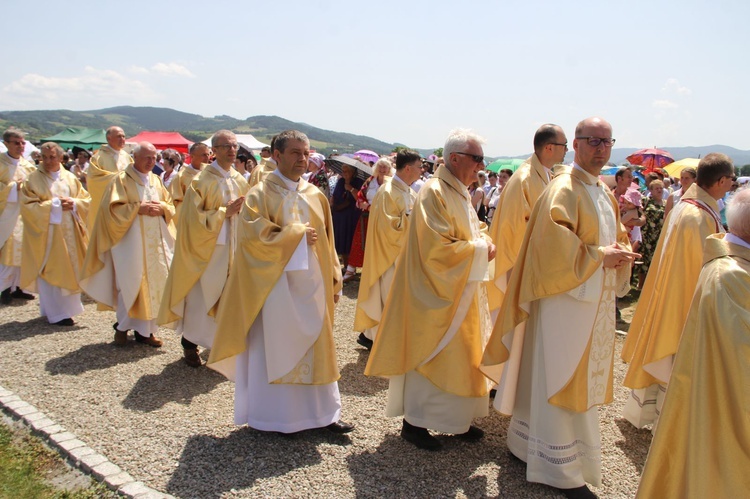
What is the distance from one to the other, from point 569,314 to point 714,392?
115cm

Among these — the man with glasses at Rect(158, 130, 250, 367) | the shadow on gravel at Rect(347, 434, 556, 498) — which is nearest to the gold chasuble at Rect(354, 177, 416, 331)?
the man with glasses at Rect(158, 130, 250, 367)

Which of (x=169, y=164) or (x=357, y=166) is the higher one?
(x=357, y=166)

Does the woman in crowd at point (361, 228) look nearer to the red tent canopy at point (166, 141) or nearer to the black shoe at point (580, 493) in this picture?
the black shoe at point (580, 493)

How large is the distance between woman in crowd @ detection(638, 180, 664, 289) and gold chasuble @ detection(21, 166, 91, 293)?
30.5 ft

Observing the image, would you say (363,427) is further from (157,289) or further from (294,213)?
(157,289)

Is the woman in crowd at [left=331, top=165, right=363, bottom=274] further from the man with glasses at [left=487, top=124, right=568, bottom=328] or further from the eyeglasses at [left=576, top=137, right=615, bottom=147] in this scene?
the eyeglasses at [left=576, top=137, right=615, bottom=147]

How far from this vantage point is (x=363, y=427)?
490 centimetres

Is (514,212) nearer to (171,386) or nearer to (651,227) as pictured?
(171,386)

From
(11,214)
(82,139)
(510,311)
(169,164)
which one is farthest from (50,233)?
Result: (82,139)

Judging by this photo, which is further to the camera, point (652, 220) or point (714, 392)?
point (652, 220)

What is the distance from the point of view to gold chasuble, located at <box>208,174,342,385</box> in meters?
4.43

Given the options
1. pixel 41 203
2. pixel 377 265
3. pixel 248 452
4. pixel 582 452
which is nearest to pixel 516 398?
pixel 582 452

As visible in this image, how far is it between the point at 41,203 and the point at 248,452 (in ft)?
18.6

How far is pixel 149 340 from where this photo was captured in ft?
23.4
